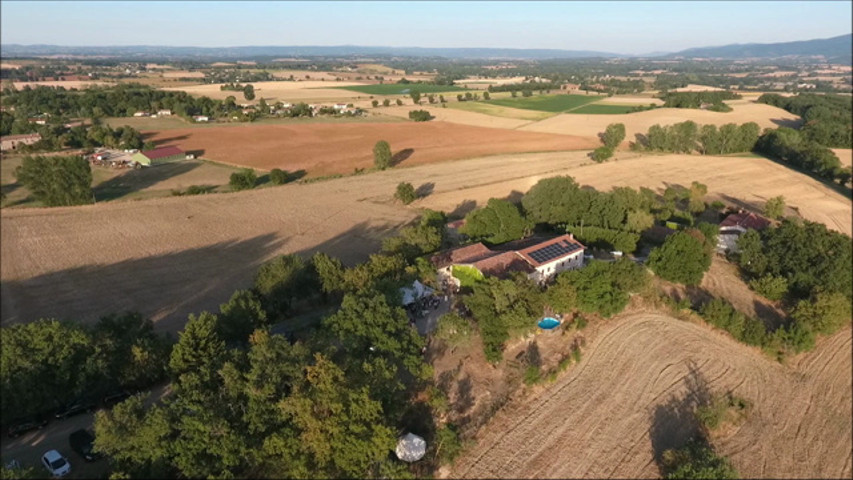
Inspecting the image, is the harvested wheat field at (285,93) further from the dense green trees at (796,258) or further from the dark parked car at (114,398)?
the dense green trees at (796,258)

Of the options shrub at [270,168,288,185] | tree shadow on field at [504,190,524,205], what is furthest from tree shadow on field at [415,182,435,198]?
shrub at [270,168,288,185]

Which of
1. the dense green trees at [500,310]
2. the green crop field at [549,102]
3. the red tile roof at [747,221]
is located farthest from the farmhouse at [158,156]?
the green crop field at [549,102]

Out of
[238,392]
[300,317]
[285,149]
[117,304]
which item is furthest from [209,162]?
[238,392]

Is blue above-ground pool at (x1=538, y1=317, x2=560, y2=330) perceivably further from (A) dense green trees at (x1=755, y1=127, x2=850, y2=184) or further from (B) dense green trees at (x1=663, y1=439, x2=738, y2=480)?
(A) dense green trees at (x1=755, y1=127, x2=850, y2=184)

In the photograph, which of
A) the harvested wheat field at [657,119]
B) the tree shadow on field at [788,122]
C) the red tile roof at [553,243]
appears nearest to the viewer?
the red tile roof at [553,243]

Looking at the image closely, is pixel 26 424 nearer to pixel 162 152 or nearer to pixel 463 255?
pixel 463 255
